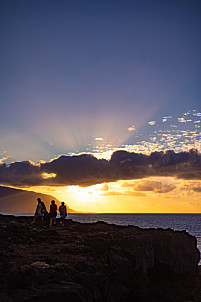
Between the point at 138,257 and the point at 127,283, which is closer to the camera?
the point at 127,283

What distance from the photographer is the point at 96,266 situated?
15680mm

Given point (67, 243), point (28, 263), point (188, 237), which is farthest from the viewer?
point (188, 237)

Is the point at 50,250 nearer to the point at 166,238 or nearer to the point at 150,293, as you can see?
the point at 150,293

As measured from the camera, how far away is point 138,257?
73.0ft

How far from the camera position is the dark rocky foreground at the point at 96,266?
11.9m

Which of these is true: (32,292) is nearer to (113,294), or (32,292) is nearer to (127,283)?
(113,294)

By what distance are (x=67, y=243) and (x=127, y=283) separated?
5286 millimetres

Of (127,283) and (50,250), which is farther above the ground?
(50,250)

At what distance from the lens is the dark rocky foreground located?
11898 mm

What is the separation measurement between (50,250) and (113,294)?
515cm

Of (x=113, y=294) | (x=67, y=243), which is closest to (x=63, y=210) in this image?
(x=67, y=243)

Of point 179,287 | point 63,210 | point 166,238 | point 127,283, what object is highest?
point 63,210

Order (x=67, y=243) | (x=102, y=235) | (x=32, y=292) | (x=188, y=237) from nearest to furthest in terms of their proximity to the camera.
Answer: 1. (x=32, y=292)
2. (x=67, y=243)
3. (x=102, y=235)
4. (x=188, y=237)

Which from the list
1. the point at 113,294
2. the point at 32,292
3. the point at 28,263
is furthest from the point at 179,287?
the point at 32,292
